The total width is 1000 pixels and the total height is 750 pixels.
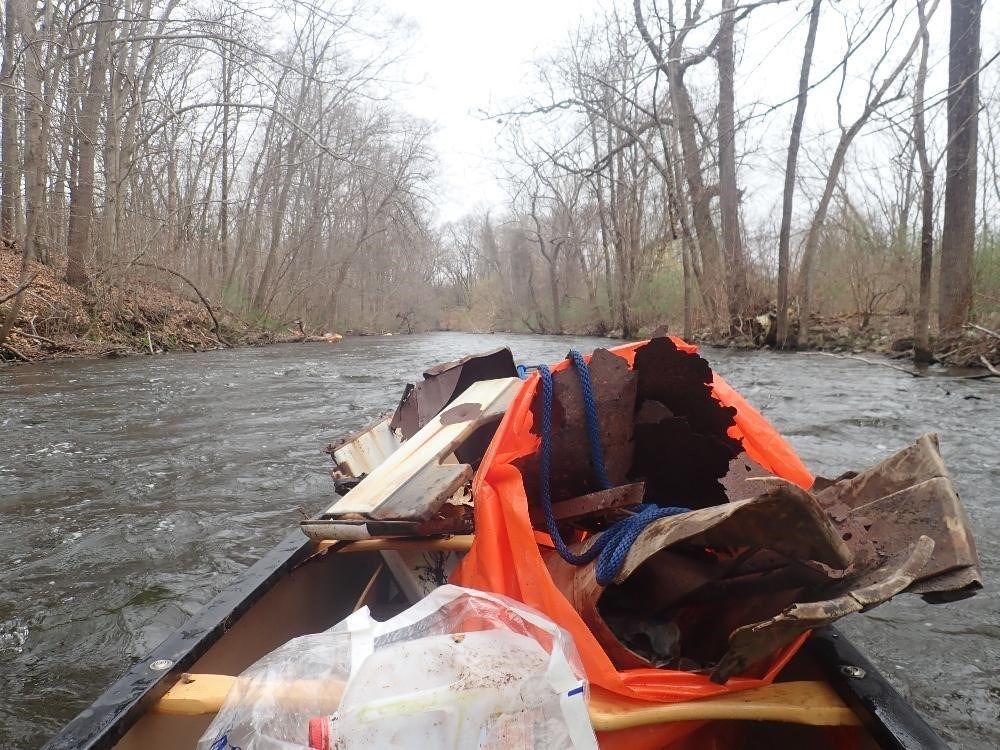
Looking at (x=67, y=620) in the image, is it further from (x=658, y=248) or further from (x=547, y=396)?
(x=658, y=248)

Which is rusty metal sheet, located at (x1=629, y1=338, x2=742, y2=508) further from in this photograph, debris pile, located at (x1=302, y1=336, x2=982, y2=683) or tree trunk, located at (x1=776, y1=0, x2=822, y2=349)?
tree trunk, located at (x1=776, y1=0, x2=822, y2=349)

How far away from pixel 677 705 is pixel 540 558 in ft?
1.40

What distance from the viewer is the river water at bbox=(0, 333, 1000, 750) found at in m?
2.21

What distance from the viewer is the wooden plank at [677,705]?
1.14 meters

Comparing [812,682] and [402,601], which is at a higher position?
[812,682]

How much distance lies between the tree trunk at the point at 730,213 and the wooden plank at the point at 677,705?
13.9m

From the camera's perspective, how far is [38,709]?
195 centimetres

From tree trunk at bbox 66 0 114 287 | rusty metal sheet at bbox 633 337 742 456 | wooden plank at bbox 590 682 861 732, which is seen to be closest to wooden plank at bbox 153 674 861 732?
wooden plank at bbox 590 682 861 732

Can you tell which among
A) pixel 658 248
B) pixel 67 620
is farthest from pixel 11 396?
pixel 658 248

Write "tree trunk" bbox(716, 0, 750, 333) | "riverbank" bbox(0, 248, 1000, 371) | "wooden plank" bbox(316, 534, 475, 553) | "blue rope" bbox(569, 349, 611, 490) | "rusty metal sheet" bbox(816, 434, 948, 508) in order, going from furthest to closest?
1. "tree trunk" bbox(716, 0, 750, 333)
2. "riverbank" bbox(0, 248, 1000, 371)
3. "wooden plank" bbox(316, 534, 475, 553)
4. "blue rope" bbox(569, 349, 611, 490)
5. "rusty metal sheet" bbox(816, 434, 948, 508)

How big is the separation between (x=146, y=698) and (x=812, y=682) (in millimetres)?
1378

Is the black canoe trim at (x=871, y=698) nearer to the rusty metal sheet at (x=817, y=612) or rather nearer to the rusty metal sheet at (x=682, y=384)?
the rusty metal sheet at (x=817, y=612)

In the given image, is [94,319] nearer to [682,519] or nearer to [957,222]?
[682,519]

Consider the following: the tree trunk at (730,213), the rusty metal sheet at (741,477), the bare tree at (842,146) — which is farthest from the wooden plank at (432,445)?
the tree trunk at (730,213)
